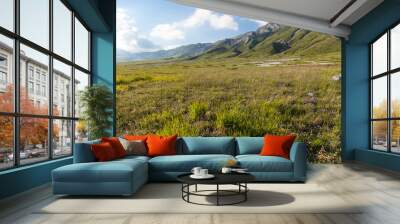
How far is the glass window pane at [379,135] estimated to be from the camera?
8.72 meters

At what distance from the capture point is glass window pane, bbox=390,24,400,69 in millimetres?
8133

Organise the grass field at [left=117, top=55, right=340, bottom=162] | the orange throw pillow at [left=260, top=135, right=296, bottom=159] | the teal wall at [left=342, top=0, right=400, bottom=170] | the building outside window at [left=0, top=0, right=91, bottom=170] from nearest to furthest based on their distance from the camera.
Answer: the building outside window at [left=0, top=0, right=91, bottom=170], the orange throw pillow at [left=260, top=135, right=296, bottom=159], the teal wall at [left=342, top=0, right=400, bottom=170], the grass field at [left=117, top=55, right=340, bottom=162]

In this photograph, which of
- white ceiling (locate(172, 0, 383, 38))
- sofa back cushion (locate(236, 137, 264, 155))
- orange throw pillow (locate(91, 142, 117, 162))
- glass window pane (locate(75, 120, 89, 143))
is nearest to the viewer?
orange throw pillow (locate(91, 142, 117, 162))

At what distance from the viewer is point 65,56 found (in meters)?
7.34

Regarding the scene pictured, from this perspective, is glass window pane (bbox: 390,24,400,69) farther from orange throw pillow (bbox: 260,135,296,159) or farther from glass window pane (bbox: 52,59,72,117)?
glass window pane (bbox: 52,59,72,117)

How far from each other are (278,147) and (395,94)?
322 centimetres

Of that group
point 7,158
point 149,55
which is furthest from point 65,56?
point 149,55

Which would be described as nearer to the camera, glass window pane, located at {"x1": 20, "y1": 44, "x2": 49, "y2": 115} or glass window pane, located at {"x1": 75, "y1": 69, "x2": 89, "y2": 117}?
glass window pane, located at {"x1": 20, "y1": 44, "x2": 49, "y2": 115}

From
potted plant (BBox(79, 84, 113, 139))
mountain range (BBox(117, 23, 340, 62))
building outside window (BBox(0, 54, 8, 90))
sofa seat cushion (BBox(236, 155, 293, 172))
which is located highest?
mountain range (BBox(117, 23, 340, 62))

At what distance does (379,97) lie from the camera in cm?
912

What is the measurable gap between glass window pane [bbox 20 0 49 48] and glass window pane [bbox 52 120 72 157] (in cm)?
143

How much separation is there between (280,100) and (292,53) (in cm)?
186

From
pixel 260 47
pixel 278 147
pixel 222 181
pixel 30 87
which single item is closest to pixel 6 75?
pixel 30 87

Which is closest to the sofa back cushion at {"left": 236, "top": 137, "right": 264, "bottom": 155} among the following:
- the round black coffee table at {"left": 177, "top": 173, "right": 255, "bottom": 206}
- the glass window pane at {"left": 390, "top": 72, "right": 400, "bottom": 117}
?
the round black coffee table at {"left": 177, "top": 173, "right": 255, "bottom": 206}
